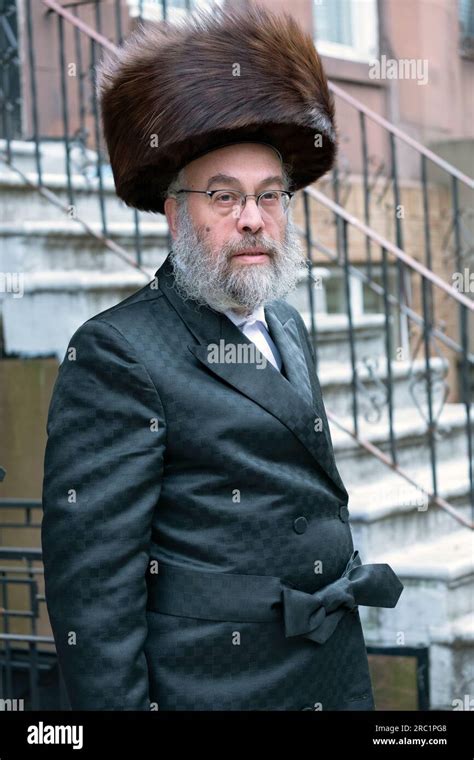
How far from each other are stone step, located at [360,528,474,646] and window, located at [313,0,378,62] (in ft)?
19.3

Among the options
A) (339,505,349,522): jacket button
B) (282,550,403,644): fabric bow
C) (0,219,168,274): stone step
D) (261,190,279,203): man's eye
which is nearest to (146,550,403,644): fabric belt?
(282,550,403,644): fabric bow

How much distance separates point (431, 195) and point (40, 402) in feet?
17.7

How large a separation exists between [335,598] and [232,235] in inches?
32.1

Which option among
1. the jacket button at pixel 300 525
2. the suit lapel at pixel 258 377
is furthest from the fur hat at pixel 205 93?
the jacket button at pixel 300 525

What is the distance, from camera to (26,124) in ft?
22.1

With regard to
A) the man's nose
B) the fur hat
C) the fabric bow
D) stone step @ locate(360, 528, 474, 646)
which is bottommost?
stone step @ locate(360, 528, 474, 646)

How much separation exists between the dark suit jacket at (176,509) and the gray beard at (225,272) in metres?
0.06

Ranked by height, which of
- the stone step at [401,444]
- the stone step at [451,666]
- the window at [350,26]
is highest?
the window at [350,26]

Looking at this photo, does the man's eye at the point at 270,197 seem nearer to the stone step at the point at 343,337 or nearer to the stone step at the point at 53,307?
the stone step at the point at 53,307

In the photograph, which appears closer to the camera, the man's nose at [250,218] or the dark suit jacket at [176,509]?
the dark suit jacket at [176,509]

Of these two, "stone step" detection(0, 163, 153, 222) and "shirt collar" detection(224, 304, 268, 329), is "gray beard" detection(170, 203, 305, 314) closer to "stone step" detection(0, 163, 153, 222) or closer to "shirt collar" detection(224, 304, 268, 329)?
"shirt collar" detection(224, 304, 268, 329)

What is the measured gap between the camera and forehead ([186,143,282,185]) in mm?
2451

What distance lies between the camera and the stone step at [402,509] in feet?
14.9

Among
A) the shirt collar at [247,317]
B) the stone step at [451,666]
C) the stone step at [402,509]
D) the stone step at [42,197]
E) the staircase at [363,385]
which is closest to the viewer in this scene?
the shirt collar at [247,317]
